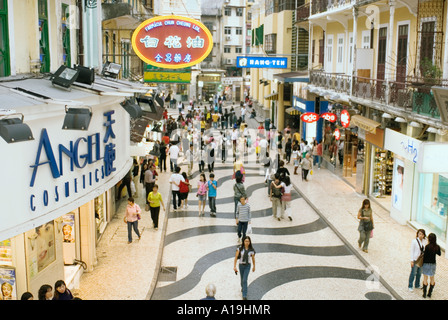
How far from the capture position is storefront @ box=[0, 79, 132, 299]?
19.0ft

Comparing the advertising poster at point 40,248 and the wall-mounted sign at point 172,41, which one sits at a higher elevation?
the wall-mounted sign at point 172,41

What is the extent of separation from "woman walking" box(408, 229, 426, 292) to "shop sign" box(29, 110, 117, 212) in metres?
6.02

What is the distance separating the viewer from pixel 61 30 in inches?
376

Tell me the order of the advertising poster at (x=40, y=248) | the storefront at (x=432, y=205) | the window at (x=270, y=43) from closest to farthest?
the advertising poster at (x=40, y=248), the storefront at (x=432, y=205), the window at (x=270, y=43)

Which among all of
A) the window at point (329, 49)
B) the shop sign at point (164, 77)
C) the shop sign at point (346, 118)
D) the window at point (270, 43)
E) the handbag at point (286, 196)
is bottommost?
the handbag at point (286, 196)

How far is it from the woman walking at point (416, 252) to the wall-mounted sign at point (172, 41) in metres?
5.85

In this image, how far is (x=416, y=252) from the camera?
35.0 feet

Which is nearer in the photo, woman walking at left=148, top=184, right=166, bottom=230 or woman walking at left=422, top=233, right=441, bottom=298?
woman walking at left=422, top=233, right=441, bottom=298

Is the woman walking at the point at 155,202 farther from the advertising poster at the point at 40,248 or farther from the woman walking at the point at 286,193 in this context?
the advertising poster at the point at 40,248

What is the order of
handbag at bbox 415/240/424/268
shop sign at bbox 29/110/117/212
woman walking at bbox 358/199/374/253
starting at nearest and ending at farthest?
shop sign at bbox 29/110/117/212 < handbag at bbox 415/240/424/268 < woman walking at bbox 358/199/374/253

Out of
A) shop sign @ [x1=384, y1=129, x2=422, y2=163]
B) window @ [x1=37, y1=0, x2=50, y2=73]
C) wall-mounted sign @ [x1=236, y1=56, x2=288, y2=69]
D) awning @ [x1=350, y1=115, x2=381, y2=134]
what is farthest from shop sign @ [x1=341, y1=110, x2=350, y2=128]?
window @ [x1=37, y1=0, x2=50, y2=73]

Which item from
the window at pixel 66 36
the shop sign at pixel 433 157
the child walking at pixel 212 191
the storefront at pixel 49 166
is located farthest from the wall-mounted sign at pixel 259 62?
the shop sign at pixel 433 157

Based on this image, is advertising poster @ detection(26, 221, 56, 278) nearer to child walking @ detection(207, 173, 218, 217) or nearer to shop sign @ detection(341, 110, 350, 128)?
child walking @ detection(207, 173, 218, 217)

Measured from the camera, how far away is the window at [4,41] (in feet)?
24.9
